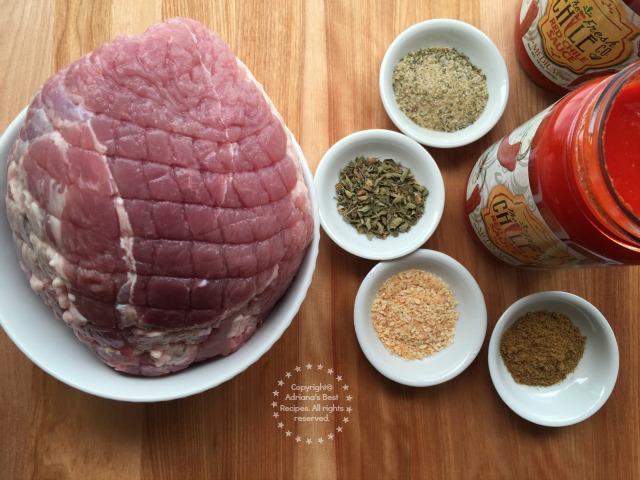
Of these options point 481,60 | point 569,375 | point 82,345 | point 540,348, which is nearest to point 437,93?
point 481,60

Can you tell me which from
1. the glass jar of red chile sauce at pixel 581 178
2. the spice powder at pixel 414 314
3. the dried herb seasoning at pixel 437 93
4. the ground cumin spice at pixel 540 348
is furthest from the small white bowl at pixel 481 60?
the ground cumin spice at pixel 540 348

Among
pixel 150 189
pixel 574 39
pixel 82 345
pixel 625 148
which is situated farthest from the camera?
pixel 574 39

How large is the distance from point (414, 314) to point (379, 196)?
0.35 metres

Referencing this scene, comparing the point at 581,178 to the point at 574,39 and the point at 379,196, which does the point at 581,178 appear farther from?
the point at 379,196

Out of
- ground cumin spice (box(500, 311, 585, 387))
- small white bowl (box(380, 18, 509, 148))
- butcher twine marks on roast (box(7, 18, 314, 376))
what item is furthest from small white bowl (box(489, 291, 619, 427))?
butcher twine marks on roast (box(7, 18, 314, 376))

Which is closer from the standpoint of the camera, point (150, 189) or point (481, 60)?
point (150, 189)

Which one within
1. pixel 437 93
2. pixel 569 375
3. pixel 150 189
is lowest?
pixel 569 375

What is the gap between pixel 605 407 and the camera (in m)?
1.57

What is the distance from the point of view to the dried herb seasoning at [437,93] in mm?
1563

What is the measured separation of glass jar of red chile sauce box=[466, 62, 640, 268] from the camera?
3.33 ft

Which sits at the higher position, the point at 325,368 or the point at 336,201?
the point at 336,201

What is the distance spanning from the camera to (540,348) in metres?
1.54
